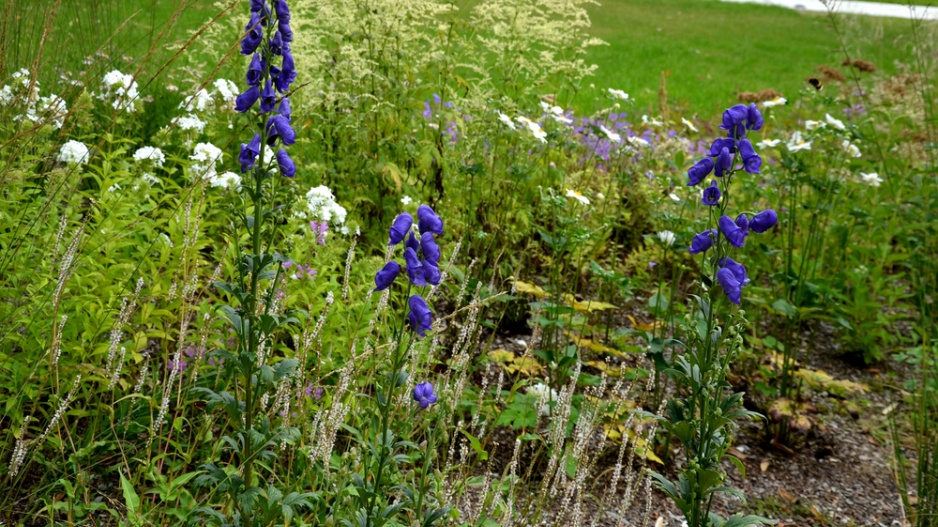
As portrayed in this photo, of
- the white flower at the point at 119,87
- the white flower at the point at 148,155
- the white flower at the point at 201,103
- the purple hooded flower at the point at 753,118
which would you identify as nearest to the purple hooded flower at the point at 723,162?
the purple hooded flower at the point at 753,118

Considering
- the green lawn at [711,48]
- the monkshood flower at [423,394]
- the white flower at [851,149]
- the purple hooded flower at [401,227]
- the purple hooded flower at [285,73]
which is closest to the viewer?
the purple hooded flower at [401,227]

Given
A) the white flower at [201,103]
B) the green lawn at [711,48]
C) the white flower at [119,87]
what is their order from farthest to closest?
the green lawn at [711,48]
the white flower at [201,103]
the white flower at [119,87]

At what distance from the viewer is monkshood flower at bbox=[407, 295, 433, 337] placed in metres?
1.71

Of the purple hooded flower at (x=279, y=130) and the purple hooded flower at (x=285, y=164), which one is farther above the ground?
the purple hooded flower at (x=279, y=130)

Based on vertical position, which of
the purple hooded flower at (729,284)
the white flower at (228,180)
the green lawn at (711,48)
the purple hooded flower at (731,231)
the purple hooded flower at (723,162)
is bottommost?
the white flower at (228,180)

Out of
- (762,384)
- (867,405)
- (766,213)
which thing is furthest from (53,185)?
(867,405)

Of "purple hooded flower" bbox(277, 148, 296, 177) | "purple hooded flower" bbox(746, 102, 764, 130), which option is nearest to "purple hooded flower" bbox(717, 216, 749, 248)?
"purple hooded flower" bbox(746, 102, 764, 130)

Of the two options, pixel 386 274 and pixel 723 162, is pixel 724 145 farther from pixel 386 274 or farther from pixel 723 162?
pixel 386 274

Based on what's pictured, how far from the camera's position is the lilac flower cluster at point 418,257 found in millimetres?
1637

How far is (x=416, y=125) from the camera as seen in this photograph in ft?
14.5

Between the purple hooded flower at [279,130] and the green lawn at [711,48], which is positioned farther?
the green lawn at [711,48]

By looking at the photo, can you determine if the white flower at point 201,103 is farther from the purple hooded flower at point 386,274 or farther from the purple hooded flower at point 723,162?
the purple hooded flower at point 723,162

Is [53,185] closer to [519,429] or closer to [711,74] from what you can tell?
[519,429]

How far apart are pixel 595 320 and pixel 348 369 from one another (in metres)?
2.30
